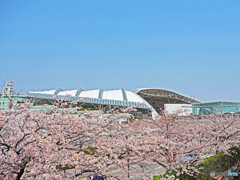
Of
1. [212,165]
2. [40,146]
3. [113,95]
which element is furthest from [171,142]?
[113,95]

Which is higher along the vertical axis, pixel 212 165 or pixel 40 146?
pixel 40 146

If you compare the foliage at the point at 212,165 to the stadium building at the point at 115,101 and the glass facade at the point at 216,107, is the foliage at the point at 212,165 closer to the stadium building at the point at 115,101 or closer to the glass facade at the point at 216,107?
the stadium building at the point at 115,101

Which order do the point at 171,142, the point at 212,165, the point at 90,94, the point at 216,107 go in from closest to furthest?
1. the point at 171,142
2. the point at 212,165
3. the point at 216,107
4. the point at 90,94

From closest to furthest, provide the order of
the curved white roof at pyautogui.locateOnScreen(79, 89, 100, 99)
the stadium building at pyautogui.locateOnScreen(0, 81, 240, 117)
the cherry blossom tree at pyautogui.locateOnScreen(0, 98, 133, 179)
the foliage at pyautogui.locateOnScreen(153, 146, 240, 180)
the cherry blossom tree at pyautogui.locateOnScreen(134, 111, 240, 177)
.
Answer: the cherry blossom tree at pyautogui.locateOnScreen(0, 98, 133, 179) → the cherry blossom tree at pyautogui.locateOnScreen(134, 111, 240, 177) → the foliage at pyautogui.locateOnScreen(153, 146, 240, 180) → the stadium building at pyautogui.locateOnScreen(0, 81, 240, 117) → the curved white roof at pyautogui.locateOnScreen(79, 89, 100, 99)

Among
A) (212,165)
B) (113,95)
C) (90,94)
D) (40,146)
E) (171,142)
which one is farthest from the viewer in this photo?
(113,95)

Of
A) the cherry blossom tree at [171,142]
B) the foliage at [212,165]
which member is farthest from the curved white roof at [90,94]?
the foliage at [212,165]

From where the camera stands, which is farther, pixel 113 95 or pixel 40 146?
pixel 113 95

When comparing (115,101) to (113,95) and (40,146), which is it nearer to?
(113,95)

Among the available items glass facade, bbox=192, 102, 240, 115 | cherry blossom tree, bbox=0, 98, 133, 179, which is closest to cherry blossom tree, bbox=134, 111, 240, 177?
cherry blossom tree, bbox=0, 98, 133, 179

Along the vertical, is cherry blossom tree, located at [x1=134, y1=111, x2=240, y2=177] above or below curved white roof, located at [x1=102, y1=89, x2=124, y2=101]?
below

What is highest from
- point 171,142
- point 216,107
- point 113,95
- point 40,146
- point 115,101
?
point 113,95

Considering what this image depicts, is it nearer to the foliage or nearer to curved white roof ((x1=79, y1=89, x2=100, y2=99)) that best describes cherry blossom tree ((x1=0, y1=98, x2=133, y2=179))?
the foliage

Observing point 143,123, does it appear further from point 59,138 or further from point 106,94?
point 106,94

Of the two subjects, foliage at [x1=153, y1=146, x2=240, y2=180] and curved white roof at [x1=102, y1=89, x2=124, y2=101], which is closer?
foliage at [x1=153, y1=146, x2=240, y2=180]
